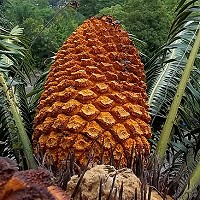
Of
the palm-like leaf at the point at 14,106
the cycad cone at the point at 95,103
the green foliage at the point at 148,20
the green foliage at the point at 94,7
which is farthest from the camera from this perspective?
the green foliage at the point at 94,7

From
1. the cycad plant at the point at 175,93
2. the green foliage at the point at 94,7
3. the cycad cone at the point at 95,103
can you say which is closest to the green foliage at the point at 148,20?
the green foliage at the point at 94,7

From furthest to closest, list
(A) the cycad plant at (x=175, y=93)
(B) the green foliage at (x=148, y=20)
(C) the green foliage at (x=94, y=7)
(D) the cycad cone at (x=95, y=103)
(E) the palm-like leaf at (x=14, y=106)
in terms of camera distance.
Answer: (C) the green foliage at (x=94, y=7)
(B) the green foliage at (x=148, y=20)
(A) the cycad plant at (x=175, y=93)
(E) the palm-like leaf at (x=14, y=106)
(D) the cycad cone at (x=95, y=103)

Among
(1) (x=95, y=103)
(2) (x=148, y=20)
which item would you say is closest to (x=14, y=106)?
(1) (x=95, y=103)

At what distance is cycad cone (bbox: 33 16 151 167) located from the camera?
6.19 feet

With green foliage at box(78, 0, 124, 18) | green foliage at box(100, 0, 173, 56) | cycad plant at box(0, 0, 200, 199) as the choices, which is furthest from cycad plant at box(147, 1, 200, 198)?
green foliage at box(78, 0, 124, 18)

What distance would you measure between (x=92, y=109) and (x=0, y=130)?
1.83 feet

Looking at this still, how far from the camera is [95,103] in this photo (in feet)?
6.37

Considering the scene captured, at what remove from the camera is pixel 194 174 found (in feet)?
5.98

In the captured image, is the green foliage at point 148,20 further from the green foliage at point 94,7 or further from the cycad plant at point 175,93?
the cycad plant at point 175,93

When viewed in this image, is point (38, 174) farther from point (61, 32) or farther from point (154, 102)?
point (61, 32)

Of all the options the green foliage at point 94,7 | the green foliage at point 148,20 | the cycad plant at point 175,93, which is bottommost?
A: the green foliage at point 94,7

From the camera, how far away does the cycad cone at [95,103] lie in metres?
1.89

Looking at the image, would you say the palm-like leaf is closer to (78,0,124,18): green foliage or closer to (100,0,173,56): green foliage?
(100,0,173,56): green foliage

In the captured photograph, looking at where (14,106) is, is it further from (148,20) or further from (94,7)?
(94,7)
